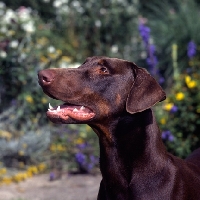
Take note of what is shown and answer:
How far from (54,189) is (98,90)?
332cm

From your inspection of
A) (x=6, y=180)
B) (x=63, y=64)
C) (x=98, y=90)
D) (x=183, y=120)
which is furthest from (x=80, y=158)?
(x=98, y=90)

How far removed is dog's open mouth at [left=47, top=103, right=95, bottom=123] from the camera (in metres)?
3.86

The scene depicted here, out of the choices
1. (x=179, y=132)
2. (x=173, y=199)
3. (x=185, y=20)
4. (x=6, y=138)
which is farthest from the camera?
(x=185, y=20)

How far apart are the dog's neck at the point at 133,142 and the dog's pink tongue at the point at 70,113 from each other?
0.14 meters

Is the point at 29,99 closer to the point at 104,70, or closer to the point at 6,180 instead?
the point at 6,180

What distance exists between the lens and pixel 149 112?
4066 millimetres

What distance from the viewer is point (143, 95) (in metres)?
3.96

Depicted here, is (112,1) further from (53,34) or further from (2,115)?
(2,115)

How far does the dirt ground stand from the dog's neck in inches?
101

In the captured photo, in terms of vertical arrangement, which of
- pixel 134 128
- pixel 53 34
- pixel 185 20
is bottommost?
pixel 53 34

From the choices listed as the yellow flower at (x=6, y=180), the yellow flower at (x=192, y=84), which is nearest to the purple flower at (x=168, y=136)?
the yellow flower at (x=192, y=84)

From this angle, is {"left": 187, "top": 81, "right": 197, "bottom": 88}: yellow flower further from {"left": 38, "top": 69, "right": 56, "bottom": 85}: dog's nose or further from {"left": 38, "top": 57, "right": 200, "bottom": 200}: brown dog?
{"left": 38, "top": 69, "right": 56, "bottom": 85}: dog's nose

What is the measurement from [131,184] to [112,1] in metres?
8.28

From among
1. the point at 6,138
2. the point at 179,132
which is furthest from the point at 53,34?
the point at 179,132
